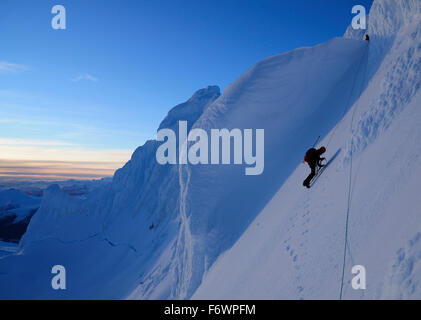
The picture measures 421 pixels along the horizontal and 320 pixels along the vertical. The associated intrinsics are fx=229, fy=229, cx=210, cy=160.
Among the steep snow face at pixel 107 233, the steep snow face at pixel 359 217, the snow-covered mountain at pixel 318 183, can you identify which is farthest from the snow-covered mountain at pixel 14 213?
the steep snow face at pixel 359 217

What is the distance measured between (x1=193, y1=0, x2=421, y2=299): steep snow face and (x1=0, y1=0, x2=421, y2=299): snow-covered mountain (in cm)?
2

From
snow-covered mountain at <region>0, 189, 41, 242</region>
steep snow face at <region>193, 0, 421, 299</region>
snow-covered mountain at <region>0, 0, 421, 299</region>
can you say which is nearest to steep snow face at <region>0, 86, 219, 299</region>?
snow-covered mountain at <region>0, 0, 421, 299</region>

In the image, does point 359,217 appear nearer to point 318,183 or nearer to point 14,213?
point 318,183

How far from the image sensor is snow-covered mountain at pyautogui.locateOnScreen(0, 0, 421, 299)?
3607mm

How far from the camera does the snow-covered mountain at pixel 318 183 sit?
3607 millimetres

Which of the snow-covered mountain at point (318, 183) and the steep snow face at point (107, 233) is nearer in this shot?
the snow-covered mountain at point (318, 183)

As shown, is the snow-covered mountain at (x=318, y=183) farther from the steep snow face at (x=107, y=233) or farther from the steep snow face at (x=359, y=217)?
the steep snow face at (x=107, y=233)

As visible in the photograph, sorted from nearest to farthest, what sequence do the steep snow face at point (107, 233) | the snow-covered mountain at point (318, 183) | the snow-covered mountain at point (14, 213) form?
1. the snow-covered mountain at point (318, 183)
2. the steep snow face at point (107, 233)
3. the snow-covered mountain at point (14, 213)

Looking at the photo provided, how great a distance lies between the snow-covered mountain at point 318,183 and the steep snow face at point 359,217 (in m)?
0.02

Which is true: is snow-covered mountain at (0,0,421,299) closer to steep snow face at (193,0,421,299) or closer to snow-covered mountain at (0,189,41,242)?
steep snow face at (193,0,421,299)

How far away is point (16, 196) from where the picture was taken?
79.2m

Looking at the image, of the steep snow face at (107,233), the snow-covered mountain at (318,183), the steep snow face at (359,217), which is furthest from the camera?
the steep snow face at (107,233)

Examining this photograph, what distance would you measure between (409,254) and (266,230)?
454 centimetres

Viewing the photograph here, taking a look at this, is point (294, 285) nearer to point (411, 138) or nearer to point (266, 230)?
point (266, 230)
